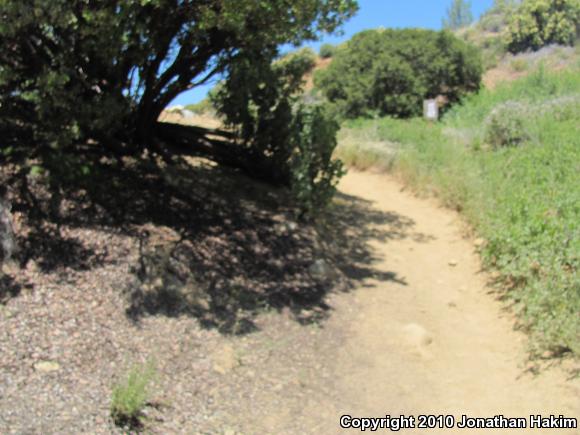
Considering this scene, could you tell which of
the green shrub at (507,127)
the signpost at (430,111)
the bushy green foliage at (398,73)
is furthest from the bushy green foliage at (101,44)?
the bushy green foliage at (398,73)

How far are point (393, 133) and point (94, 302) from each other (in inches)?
354

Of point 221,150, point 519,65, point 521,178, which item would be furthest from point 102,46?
point 519,65

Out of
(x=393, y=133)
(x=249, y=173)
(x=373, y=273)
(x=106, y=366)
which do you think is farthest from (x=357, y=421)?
(x=393, y=133)

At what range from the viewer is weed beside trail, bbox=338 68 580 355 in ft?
17.4

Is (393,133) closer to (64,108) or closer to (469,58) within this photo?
(469,58)

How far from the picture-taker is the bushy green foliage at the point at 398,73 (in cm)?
1616

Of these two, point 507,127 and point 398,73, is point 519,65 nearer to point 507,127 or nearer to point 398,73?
point 398,73

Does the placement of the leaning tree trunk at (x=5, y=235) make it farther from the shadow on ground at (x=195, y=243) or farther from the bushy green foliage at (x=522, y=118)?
the bushy green foliage at (x=522, y=118)

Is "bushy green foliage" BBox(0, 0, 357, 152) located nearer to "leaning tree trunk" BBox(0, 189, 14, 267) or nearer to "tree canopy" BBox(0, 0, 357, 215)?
"tree canopy" BBox(0, 0, 357, 215)

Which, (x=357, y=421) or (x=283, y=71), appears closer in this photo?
(x=357, y=421)

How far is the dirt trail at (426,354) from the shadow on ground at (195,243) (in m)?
0.32

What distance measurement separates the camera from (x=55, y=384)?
419 cm

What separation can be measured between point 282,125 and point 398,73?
9.06m

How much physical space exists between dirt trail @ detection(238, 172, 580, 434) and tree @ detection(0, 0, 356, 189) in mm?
2635
